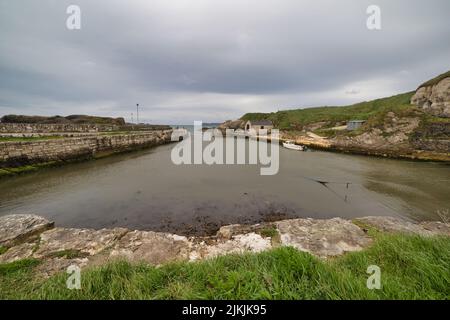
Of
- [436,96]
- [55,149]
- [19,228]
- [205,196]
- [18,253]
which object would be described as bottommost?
[205,196]

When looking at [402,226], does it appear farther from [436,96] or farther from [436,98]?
[436,96]

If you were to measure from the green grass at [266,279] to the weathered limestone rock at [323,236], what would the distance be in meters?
1.19

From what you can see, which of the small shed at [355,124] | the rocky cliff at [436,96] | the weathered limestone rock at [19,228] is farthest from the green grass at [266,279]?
the rocky cliff at [436,96]

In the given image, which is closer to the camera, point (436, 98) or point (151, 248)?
point (151, 248)

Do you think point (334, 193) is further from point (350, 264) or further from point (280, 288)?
point (280, 288)

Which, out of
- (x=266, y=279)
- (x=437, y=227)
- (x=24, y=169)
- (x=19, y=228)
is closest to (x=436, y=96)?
(x=437, y=227)

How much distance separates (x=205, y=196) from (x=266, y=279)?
24.6ft

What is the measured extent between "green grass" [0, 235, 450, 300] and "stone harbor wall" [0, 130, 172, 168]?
13.9 metres

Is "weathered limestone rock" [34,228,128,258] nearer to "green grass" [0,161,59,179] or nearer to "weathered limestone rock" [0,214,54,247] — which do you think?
"weathered limestone rock" [0,214,54,247]

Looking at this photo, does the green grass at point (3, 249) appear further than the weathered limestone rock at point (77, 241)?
No

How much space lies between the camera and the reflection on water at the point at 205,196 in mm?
7340

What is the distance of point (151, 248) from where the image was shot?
463 cm
